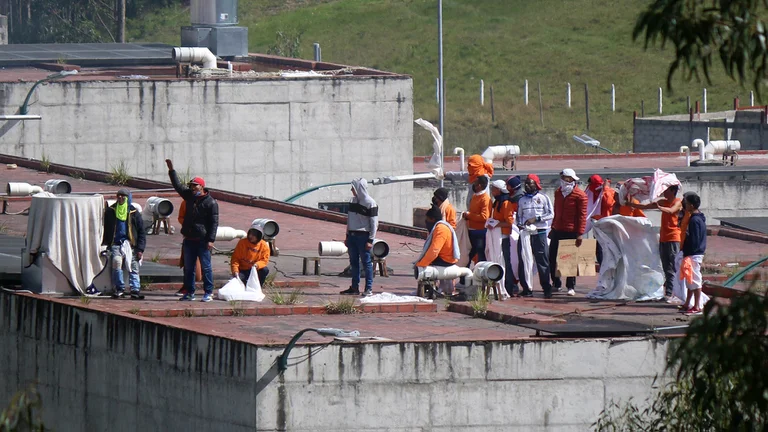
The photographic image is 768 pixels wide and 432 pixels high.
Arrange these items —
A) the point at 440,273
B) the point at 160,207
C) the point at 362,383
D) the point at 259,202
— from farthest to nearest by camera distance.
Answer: the point at 259,202, the point at 160,207, the point at 440,273, the point at 362,383

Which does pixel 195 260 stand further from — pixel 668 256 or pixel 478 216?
pixel 668 256

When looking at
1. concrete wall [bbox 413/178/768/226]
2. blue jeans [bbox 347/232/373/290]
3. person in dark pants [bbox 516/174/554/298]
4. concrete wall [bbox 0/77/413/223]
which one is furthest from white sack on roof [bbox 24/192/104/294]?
concrete wall [bbox 413/178/768/226]

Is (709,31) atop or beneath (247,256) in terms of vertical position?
atop

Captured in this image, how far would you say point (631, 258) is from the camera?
695 inches

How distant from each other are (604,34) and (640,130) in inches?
931

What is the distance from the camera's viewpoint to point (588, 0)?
3127 inches

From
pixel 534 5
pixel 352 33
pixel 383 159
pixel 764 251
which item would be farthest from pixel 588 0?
pixel 764 251

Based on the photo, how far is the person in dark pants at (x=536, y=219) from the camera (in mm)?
17594

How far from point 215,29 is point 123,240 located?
2311 centimetres

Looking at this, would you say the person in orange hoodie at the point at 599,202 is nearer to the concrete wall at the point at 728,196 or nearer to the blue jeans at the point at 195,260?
the blue jeans at the point at 195,260

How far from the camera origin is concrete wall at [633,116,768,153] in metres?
49.1

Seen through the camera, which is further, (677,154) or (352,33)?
(352,33)

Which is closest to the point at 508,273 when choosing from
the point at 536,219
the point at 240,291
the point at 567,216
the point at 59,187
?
the point at 536,219

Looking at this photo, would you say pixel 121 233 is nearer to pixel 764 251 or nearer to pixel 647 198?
pixel 647 198
